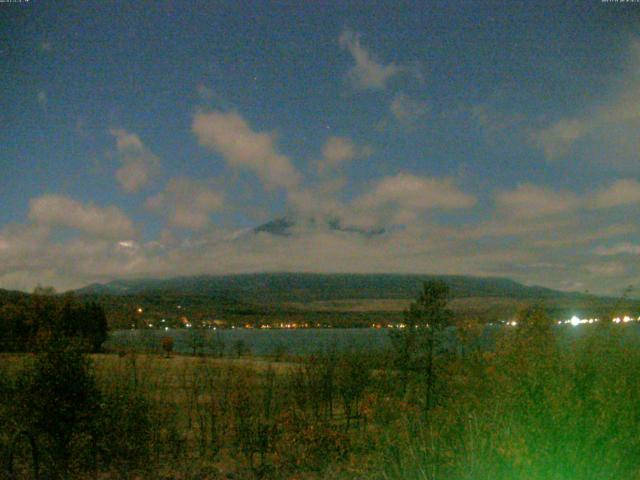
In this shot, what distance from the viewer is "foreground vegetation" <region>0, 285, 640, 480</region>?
512cm

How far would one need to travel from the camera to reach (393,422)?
7902 millimetres

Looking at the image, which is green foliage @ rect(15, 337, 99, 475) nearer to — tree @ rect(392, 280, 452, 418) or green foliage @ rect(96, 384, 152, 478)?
green foliage @ rect(96, 384, 152, 478)

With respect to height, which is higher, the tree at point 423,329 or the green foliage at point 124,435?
the tree at point 423,329

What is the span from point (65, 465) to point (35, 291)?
58.3 ft

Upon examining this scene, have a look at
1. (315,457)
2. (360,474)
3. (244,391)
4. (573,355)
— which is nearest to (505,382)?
(573,355)

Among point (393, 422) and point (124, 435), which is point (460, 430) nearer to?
point (393, 422)

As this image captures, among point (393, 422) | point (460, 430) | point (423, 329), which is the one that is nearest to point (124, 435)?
point (393, 422)

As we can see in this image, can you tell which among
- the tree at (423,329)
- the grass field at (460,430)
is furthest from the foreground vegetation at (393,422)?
the tree at (423,329)

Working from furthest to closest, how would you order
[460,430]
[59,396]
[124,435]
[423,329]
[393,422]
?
[423,329] < [124,435] < [59,396] < [393,422] < [460,430]

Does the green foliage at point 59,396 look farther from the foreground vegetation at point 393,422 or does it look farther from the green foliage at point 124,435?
the green foliage at point 124,435

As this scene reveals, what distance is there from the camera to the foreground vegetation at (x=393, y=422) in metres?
5.12

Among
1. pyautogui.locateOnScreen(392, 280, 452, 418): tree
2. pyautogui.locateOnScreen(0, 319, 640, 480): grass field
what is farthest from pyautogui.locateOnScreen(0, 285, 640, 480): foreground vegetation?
pyautogui.locateOnScreen(392, 280, 452, 418): tree

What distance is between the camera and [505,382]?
6336mm

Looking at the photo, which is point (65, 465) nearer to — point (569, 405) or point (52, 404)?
point (52, 404)
